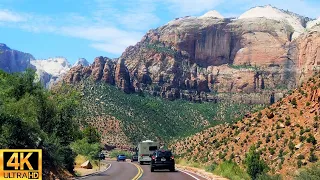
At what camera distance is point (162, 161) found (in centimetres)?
3609

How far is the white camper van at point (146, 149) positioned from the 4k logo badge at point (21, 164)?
4433cm

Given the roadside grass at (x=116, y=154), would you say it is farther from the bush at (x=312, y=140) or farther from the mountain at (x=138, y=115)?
the bush at (x=312, y=140)

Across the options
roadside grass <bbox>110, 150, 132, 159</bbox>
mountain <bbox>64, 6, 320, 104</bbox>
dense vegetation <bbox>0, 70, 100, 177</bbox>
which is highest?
mountain <bbox>64, 6, 320, 104</bbox>

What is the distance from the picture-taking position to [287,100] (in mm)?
54781

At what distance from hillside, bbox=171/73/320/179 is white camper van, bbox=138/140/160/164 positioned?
20.6 feet

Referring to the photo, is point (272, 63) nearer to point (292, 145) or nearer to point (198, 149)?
point (198, 149)

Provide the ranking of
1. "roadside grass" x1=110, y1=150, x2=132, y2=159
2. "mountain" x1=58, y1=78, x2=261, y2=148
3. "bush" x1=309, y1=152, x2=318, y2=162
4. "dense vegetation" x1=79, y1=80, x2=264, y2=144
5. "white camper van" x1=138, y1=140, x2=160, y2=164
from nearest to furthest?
"bush" x1=309, y1=152, x2=318, y2=162
"white camper van" x1=138, y1=140, x2=160, y2=164
"roadside grass" x1=110, y1=150, x2=132, y2=159
"mountain" x1=58, y1=78, x2=261, y2=148
"dense vegetation" x1=79, y1=80, x2=264, y2=144

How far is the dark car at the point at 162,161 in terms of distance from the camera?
35906mm

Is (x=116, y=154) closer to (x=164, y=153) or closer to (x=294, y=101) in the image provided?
(x=294, y=101)

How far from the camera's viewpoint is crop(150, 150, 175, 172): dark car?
3591cm

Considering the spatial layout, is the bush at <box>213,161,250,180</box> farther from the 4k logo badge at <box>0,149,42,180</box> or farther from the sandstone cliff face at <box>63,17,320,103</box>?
the sandstone cliff face at <box>63,17,320,103</box>

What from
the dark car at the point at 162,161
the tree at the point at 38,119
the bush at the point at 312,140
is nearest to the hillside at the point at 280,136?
the bush at the point at 312,140

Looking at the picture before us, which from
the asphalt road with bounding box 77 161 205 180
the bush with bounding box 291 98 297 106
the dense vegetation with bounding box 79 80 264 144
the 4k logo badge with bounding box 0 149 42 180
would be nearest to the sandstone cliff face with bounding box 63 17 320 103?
the dense vegetation with bounding box 79 80 264 144

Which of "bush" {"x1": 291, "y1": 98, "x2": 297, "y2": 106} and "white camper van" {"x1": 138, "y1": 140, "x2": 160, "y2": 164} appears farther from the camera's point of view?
"white camper van" {"x1": 138, "y1": 140, "x2": 160, "y2": 164}
